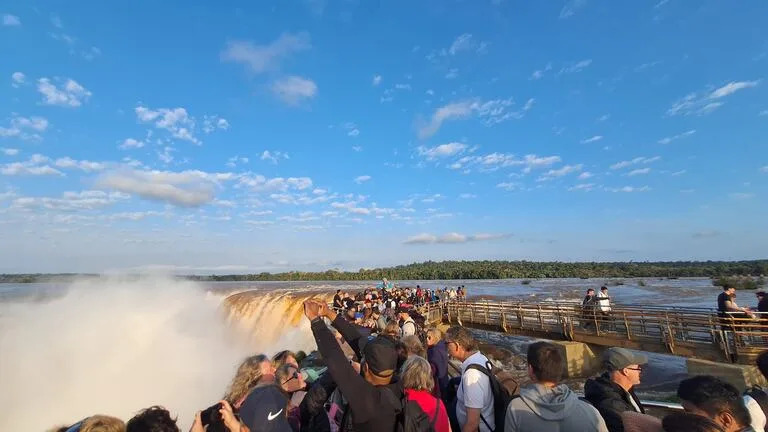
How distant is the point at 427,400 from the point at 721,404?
5.79 feet

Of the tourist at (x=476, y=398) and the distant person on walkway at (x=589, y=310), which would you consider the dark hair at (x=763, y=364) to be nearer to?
the tourist at (x=476, y=398)

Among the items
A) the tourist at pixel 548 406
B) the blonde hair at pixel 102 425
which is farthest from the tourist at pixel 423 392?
the blonde hair at pixel 102 425

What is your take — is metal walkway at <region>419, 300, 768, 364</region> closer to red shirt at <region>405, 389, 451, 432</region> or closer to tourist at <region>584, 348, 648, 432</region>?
tourist at <region>584, 348, 648, 432</region>

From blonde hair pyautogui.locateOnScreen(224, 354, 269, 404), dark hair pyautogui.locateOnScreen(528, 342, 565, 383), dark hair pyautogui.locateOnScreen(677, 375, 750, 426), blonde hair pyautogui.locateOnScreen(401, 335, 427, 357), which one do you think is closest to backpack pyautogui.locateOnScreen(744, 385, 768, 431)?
dark hair pyautogui.locateOnScreen(677, 375, 750, 426)

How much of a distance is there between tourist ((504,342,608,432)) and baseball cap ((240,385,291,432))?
A: 5.30ft

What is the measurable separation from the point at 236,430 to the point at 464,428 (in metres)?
1.82

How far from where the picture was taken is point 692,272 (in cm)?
9781

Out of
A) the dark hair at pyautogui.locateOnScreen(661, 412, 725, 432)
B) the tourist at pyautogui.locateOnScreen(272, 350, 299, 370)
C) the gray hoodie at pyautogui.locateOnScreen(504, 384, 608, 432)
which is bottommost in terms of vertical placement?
the gray hoodie at pyautogui.locateOnScreen(504, 384, 608, 432)

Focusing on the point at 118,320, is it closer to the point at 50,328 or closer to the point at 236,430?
the point at 50,328

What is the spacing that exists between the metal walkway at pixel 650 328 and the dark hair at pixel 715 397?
10016mm

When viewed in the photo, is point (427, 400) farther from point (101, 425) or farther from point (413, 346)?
point (101, 425)

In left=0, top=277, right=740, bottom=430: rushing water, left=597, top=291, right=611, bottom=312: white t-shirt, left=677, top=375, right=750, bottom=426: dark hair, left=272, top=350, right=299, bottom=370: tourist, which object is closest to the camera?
left=677, top=375, right=750, bottom=426: dark hair

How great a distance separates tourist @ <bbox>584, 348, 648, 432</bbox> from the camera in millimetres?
2975

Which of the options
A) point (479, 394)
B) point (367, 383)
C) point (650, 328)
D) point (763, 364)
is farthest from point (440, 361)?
point (650, 328)
